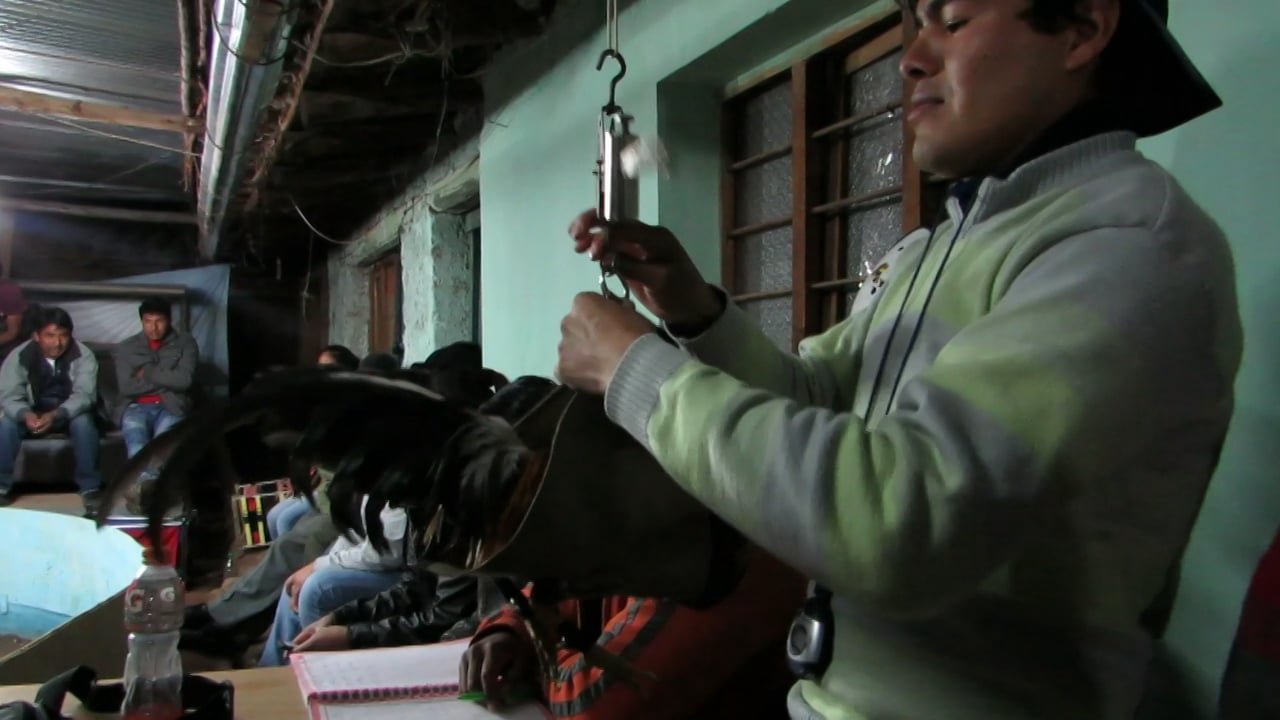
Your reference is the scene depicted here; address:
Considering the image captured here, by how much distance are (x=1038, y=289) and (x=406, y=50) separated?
2.70 metres

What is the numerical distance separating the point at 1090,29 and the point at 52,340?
724 centimetres

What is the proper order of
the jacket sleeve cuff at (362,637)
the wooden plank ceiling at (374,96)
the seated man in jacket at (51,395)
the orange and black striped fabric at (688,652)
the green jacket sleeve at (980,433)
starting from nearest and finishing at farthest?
the green jacket sleeve at (980,433) → the orange and black striped fabric at (688,652) → the jacket sleeve cuff at (362,637) → the wooden plank ceiling at (374,96) → the seated man in jacket at (51,395)

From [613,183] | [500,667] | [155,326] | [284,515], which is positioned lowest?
[284,515]

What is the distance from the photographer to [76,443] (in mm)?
5922

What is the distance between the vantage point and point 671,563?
0.77 m

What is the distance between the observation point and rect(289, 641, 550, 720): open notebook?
3.62 ft

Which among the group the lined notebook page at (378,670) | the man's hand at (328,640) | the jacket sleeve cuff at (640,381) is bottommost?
the man's hand at (328,640)

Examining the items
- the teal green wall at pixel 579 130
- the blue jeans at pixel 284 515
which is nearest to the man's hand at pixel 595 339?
the teal green wall at pixel 579 130

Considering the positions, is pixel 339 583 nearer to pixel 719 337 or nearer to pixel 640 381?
pixel 719 337

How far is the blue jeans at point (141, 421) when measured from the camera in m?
5.96

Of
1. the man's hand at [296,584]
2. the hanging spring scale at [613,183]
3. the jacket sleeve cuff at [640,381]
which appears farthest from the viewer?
the man's hand at [296,584]

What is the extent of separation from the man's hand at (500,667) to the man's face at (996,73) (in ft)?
2.80

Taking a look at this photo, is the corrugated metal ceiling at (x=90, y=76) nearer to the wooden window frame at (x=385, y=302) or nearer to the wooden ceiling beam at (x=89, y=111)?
the wooden ceiling beam at (x=89, y=111)

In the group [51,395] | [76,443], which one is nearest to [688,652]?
[76,443]
